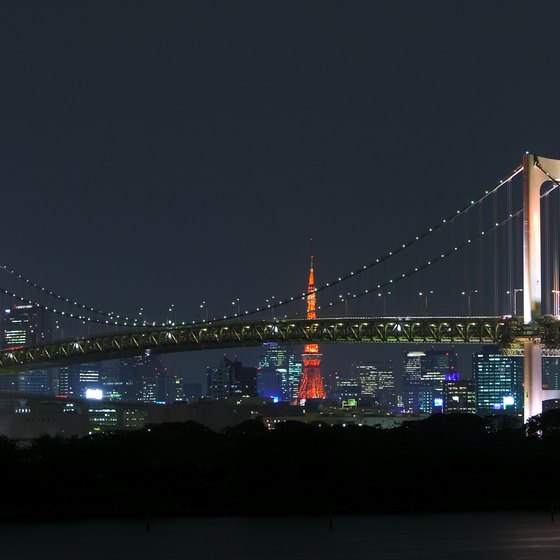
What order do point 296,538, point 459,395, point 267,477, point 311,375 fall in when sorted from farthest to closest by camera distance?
point 459,395, point 311,375, point 267,477, point 296,538

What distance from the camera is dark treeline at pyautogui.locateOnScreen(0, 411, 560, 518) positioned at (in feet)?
159

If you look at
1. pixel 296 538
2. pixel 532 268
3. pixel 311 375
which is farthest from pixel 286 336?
pixel 311 375

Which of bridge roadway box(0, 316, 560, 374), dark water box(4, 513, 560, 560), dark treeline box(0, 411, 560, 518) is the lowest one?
dark water box(4, 513, 560, 560)

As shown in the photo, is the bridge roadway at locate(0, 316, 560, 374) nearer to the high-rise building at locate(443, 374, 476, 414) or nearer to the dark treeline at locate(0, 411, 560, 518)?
the dark treeline at locate(0, 411, 560, 518)

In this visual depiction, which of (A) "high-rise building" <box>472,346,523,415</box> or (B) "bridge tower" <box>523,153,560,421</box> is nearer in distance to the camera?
(B) "bridge tower" <box>523,153,560,421</box>

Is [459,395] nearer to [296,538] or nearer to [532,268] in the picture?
[532,268]

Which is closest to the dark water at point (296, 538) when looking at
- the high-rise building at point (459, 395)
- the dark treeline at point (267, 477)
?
the dark treeline at point (267, 477)

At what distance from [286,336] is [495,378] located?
102606 millimetres

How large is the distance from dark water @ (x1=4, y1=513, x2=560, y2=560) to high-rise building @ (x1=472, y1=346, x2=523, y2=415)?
11402 centimetres

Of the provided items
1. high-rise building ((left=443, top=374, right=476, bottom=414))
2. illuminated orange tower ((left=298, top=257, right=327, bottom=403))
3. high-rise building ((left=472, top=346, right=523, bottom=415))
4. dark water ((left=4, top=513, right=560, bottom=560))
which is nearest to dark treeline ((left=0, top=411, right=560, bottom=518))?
dark water ((left=4, top=513, right=560, bottom=560))

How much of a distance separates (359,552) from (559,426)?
2570 cm

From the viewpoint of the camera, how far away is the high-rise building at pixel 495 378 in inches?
6388

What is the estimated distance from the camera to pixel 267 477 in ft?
Result: 165

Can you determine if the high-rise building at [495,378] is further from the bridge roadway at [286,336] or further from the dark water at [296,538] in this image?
the dark water at [296,538]
